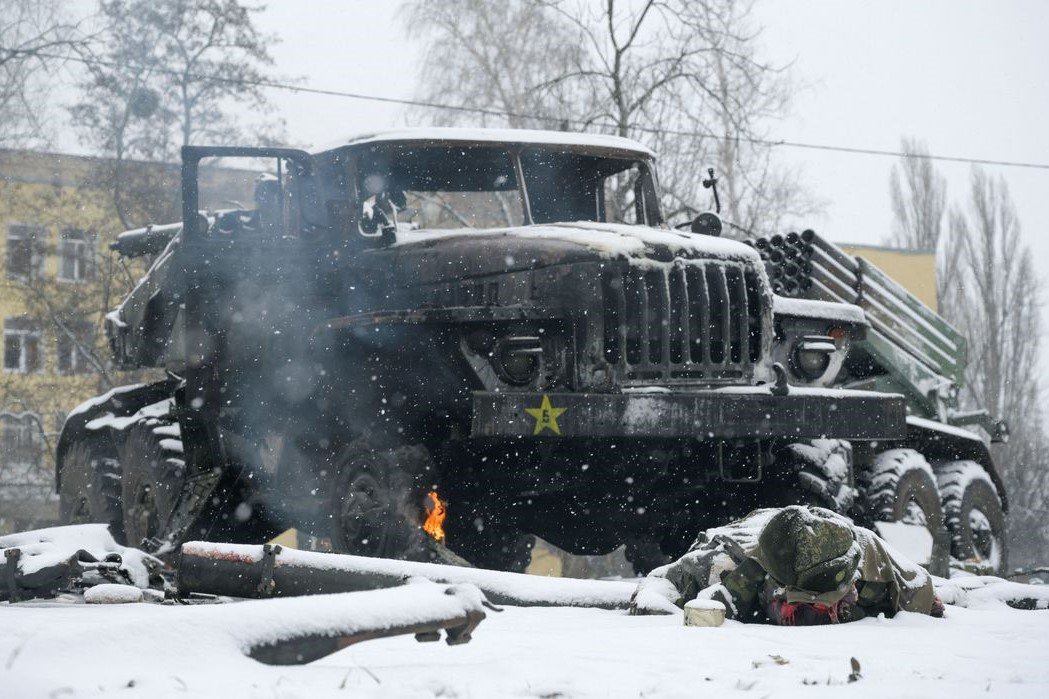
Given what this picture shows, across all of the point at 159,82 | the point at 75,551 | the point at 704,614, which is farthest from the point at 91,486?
the point at 159,82

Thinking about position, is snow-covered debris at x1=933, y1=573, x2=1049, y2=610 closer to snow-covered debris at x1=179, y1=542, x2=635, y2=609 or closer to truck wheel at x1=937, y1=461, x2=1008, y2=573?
snow-covered debris at x1=179, y1=542, x2=635, y2=609

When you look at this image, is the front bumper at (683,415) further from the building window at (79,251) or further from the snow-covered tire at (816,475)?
the building window at (79,251)

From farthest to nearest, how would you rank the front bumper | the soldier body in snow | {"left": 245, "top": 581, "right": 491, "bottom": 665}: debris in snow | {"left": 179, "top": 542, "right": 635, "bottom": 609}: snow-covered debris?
the front bumper → the soldier body in snow → {"left": 179, "top": 542, "right": 635, "bottom": 609}: snow-covered debris → {"left": 245, "top": 581, "right": 491, "bottom": 665}: debris in snow

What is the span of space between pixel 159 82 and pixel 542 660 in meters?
21.8

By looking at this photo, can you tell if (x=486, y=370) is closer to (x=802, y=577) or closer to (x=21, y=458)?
(x=802, y=577)

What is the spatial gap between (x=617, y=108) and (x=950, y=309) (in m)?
22.5

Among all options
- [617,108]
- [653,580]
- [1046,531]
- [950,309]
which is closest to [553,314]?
[653,580]

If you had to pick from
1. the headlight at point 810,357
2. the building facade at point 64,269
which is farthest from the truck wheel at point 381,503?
the building facade at point 64,269

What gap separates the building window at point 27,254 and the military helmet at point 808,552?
22552 mm

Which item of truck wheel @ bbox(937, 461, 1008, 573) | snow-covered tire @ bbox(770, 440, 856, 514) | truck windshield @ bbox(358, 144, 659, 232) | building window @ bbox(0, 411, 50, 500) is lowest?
building window @ bbox(0, 411, 50, 500)

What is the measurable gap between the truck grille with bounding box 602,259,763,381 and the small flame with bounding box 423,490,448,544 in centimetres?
126

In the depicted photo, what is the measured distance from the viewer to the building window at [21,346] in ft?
86.7

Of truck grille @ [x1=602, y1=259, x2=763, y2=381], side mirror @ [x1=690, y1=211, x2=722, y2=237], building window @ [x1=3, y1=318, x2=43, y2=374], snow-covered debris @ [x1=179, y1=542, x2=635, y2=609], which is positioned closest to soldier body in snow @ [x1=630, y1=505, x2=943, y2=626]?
snow-covered debris @ [x1=179, y1=542, x2=635, y2=609]

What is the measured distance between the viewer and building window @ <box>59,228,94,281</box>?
1009 inches
